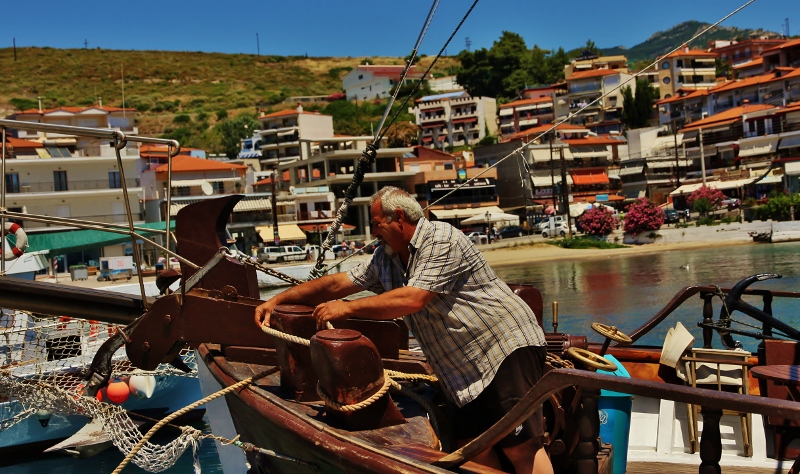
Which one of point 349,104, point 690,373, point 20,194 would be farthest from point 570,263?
point 349,104

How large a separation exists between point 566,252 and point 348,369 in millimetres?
45957

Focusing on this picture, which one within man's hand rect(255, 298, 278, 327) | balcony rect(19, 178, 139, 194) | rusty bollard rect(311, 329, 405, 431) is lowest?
rusty bollard rect(311, 329, 405, 431)

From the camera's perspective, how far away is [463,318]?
3.54 metres

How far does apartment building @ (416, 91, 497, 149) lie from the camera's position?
98125 mm

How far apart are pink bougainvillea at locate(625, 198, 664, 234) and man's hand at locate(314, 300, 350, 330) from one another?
48.1 m

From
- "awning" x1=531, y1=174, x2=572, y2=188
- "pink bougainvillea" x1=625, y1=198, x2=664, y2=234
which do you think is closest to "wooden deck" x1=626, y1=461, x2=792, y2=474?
"pink bougainvillea" x1=625, y1=198, x2=664, y2=234

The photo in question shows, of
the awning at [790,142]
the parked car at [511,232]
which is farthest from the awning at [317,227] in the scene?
the awning at [790,142]

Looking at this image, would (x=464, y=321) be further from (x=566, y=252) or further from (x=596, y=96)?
(x=596, y=96)

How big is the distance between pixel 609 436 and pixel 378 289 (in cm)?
160

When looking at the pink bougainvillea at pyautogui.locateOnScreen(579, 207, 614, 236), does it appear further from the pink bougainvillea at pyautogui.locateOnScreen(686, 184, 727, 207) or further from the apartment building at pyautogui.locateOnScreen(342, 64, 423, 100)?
the apartment building at pyautogui.locateOnScreen(342, 64, 423, 100)

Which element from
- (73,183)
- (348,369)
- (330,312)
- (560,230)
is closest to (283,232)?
(73,183)

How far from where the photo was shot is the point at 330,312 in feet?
12.5

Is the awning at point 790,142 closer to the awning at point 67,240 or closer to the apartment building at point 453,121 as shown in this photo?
the apartment building at point 453,121

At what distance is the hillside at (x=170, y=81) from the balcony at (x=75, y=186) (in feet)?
186
